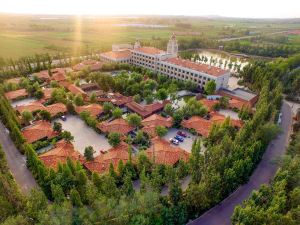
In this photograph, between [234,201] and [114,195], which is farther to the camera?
[234,201]

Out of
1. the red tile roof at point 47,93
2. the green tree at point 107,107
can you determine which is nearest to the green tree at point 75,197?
the green tree at point 107,107

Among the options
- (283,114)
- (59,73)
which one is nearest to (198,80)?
(283,114)

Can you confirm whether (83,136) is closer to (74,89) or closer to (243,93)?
(74,89)

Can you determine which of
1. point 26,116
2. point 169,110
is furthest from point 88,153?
point 169,110

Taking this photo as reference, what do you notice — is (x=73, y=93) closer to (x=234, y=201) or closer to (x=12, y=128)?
(x=12, y=128)

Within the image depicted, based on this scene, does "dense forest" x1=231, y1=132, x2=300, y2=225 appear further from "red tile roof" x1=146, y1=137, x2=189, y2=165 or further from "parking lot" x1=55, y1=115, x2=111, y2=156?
"parking lot" x1=55, y1=115, x2=111, y2=156

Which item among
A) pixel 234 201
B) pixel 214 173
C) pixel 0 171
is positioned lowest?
pixel 234 201
